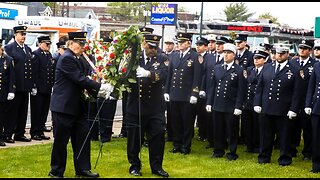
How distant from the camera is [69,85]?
347 inches

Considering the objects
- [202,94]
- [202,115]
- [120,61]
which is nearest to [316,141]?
[202,94]

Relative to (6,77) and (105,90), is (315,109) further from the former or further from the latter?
(6,77)

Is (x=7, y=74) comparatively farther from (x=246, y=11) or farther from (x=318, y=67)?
(x=246, y=11)

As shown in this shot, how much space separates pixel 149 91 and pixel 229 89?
86.9 inches

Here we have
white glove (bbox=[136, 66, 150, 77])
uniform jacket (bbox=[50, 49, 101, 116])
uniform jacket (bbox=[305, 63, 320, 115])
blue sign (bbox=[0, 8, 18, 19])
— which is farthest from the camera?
blue sign (bbox=[0, 8, 18, 19])

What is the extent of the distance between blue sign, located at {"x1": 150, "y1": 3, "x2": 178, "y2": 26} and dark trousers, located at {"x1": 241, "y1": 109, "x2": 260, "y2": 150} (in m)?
23.1

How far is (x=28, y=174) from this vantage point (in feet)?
29.9

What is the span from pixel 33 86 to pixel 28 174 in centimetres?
370

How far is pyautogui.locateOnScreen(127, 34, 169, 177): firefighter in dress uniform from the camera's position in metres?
9.34

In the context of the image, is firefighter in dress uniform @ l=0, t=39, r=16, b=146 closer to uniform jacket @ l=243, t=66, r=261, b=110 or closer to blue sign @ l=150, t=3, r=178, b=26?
uniform jacket @ l=243, t=66, r=261, b=110

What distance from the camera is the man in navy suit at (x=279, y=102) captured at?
10523mm

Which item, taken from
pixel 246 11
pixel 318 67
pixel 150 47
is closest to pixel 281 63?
pixel 318 67

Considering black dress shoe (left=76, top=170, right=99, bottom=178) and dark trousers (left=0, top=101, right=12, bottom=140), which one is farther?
dark trousers (left=0, top=101, right=12, bottom=140)

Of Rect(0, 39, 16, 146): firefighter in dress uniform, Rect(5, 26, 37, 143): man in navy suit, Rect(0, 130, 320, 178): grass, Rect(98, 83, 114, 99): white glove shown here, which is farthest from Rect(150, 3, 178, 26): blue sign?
Rect(98, 83, 114, 99): white glove
